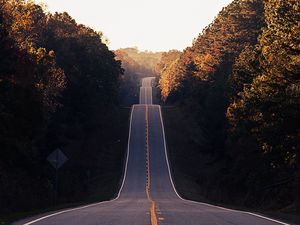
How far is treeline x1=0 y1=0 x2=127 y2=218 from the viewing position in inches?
1697

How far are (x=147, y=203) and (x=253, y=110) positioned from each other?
8094mm

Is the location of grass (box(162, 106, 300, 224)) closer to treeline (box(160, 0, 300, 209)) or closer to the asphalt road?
treeline (box(160, 0, 300, 209))

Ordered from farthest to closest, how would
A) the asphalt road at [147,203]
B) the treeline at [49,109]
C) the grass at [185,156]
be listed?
the grass at [185,156] → the treeline at [49,109] → the asphalt road at [147,203]

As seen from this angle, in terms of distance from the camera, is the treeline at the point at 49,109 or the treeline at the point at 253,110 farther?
the treeline at the point at 49,109

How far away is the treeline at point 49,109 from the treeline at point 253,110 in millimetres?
11284

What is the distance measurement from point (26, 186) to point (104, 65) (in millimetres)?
57708

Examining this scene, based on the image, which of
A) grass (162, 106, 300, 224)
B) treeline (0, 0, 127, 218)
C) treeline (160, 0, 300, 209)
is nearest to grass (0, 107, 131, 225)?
treeline (0, 0, 127, 218)

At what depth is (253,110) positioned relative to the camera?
3788 cm

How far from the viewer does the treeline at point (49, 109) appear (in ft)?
141

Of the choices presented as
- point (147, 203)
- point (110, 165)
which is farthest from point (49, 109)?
point (147, 203)

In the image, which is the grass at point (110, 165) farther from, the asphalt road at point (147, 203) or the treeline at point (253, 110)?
the treeline at point (253, 110)

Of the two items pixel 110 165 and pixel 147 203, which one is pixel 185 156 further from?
pixel 147 203

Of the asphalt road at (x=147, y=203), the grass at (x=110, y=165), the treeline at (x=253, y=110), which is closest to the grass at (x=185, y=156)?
the treeline at (x=253, y=110)

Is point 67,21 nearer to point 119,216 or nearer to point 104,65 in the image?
point 104,65
